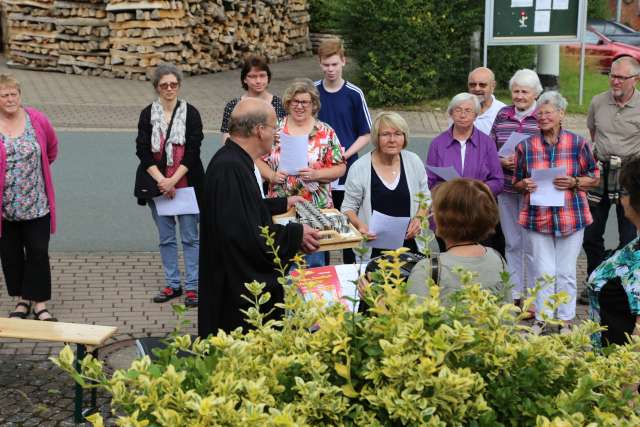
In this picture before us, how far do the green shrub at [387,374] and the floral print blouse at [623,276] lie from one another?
101 centimetres

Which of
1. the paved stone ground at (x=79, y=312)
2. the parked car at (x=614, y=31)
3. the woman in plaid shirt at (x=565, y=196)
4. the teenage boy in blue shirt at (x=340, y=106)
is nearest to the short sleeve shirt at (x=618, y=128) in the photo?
the woman in plaid shirt at (x=565, y=196)

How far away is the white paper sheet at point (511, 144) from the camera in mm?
7473

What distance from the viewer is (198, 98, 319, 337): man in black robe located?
5289 millimetres

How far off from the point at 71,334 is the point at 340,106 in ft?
10.8

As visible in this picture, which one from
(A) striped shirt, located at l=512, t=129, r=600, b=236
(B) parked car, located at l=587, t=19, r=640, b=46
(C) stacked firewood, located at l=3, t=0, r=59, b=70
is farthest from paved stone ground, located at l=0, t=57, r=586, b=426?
(B) parked car, located at l=587, t=19, r=640, b=46

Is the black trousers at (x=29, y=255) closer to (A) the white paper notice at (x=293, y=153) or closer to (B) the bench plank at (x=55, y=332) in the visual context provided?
(B) the bench plank at (x=55, y=332)

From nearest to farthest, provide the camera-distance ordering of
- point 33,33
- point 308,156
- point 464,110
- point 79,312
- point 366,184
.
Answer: point 366,184 → point 464,110 → point 308,156 → point 79,312 → point 33,33

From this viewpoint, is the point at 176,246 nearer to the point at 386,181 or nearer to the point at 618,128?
the point at 386,181

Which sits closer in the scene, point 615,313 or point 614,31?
point 615,313

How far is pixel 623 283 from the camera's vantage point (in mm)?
4316

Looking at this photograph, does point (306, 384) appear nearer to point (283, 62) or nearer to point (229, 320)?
point (229, 320)

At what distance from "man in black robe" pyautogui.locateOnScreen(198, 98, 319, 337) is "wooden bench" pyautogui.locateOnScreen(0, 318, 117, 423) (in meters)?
0.82

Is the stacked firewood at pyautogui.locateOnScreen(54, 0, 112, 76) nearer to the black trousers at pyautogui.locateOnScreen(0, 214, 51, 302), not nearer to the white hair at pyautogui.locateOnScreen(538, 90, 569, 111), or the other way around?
the black trousers at pyautogui.locateOnScreen(0, 214, 51, 302)

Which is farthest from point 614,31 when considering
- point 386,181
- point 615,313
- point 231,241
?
point 615,313
